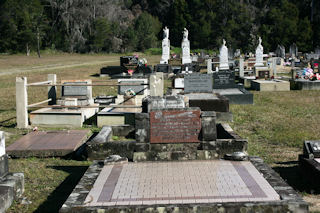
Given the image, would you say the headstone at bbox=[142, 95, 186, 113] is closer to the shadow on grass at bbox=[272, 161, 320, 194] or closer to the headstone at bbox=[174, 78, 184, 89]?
the shadow on grass at bbox=[272, 161, 320, 194]

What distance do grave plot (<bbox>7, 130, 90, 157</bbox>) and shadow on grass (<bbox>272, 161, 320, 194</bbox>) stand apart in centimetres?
393

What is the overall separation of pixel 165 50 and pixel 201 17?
128 ft

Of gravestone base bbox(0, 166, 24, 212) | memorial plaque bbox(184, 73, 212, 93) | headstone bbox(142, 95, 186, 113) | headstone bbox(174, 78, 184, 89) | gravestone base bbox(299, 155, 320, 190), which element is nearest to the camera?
gravestone base bbox(0, 166, 24, 212)

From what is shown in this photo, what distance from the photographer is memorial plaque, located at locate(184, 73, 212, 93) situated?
14523 millimetres

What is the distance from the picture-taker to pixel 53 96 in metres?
13.6

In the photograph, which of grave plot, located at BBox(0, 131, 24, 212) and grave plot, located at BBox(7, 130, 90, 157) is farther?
grave plot, located at BBox(7, 130, 90, 157)

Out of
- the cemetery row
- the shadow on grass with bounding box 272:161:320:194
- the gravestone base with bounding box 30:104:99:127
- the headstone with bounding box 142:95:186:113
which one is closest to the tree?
the gravestone base with bounding box 30:104:99:127

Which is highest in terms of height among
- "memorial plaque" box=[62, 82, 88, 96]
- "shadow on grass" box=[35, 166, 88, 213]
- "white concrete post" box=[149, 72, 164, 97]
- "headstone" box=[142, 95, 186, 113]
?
"white concrete post" box=[149, 72, 164, 97]

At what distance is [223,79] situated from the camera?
57.3ft

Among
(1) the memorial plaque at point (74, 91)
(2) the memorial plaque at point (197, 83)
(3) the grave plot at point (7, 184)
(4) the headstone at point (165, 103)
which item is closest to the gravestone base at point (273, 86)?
(2) the memorial plaque at point (197, 83)

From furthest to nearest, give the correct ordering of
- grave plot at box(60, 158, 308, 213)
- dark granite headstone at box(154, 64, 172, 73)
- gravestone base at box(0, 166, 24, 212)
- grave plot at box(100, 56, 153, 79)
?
dark granite headstone at box(154, 64, 172, 73) < grave plot at box(100, 56, 153, 79) < gravestone base at box(0, 166, 24, 212) < grave plot at box(60, 158, 308, 213)

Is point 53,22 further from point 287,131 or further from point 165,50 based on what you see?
point 287,131

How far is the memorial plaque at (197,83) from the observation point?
14.5m

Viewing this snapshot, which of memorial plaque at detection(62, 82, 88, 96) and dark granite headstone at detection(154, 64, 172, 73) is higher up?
dark granite headstone at detection(154, 64, 172, 73)
